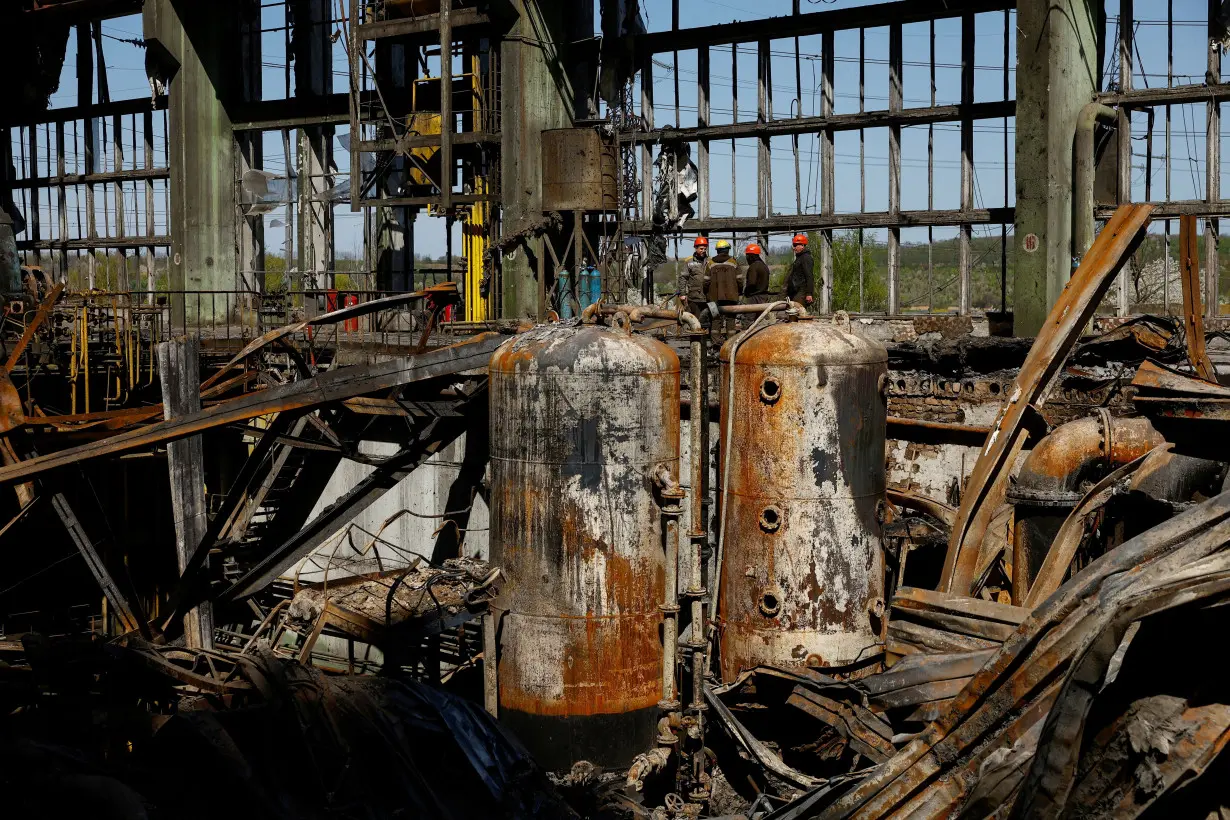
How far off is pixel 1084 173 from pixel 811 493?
10.2 metres

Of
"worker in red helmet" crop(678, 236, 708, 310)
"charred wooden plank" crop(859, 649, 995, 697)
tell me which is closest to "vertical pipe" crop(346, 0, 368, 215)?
"worker in red helmet" crop(678, 236, 708, 310)

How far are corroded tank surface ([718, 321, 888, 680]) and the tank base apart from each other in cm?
129

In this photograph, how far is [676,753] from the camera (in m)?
9.68

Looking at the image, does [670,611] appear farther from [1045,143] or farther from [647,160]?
[647,160]

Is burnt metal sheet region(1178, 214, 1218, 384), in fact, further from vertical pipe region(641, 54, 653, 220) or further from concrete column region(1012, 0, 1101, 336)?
vertical pipe region(641, 54, 653, 220)

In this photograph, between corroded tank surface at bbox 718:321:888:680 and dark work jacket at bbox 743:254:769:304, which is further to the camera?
dark work jacket at bbox 743:254:769:304

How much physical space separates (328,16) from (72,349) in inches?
519

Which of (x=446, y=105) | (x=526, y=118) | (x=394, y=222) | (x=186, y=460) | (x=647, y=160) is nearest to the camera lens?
(x=186, y=460)

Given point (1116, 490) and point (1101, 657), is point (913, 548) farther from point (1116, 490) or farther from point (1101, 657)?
point (1101, 657)

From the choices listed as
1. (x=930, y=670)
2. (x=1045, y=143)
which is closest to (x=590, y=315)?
(x=930, y=670)

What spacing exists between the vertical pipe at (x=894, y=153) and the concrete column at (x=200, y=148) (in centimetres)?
1555

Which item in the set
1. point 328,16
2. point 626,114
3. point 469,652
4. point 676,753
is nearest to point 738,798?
point 676,753

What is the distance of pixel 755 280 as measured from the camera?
15.5 m

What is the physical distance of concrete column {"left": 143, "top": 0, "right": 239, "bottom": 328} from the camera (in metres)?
27.5
